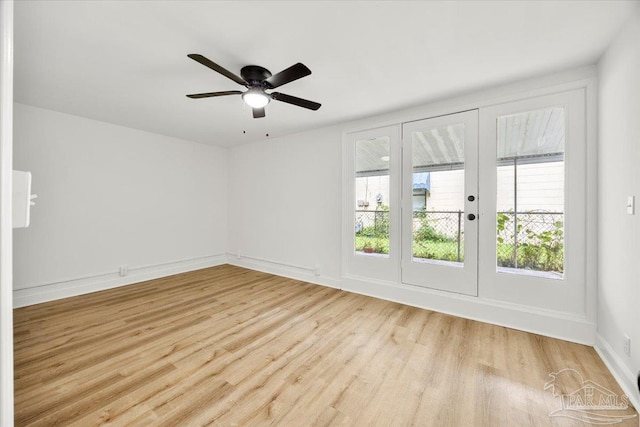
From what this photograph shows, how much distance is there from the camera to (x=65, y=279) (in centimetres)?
347

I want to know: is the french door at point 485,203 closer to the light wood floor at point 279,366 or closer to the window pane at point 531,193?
the window pane at point 531,193

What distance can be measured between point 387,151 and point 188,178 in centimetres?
373

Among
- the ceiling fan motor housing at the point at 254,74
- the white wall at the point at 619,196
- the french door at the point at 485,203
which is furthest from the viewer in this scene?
the french door at the point at 485,203

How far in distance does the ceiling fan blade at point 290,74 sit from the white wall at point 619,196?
2.21m

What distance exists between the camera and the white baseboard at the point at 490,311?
2.35 meters

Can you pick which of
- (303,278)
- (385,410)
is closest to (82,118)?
(303,278)

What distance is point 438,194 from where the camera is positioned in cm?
312

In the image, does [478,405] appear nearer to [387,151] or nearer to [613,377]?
Answer: [613,377]

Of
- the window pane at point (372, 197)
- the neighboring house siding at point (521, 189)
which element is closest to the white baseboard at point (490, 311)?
the window pane at point (372, 197)

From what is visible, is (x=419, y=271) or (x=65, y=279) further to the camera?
(x=65, y=279)

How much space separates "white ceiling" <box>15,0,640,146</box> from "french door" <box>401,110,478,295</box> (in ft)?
1.43

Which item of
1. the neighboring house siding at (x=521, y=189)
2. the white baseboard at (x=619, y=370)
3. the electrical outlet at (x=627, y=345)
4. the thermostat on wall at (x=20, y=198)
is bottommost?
the white baseboard at (x=619, y=370)

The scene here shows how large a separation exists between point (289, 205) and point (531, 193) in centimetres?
334

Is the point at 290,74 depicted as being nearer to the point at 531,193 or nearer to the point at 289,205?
the point at 531,193
